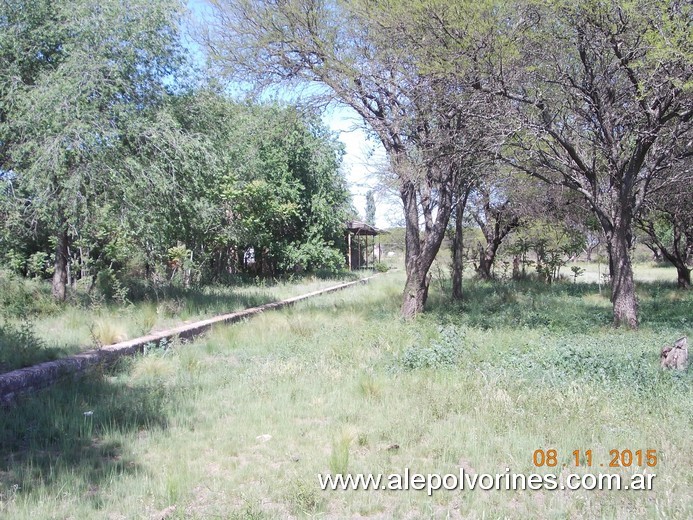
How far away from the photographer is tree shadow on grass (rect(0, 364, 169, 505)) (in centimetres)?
412

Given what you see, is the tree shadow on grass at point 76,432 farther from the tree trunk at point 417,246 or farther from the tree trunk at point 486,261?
the tree trunk at point 486,261

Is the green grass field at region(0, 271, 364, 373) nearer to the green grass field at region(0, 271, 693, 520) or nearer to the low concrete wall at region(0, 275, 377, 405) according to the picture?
the low concrete wall at region(0, 275, 377, 405)

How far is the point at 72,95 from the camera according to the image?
10.4 meters

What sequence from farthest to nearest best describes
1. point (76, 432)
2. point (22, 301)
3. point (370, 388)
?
point (22, 301) → point (370, 388) → point (76, 432)

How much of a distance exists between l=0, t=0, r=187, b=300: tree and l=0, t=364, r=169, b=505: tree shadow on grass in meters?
5.03

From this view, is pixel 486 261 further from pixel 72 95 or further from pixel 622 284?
pixel 72 95

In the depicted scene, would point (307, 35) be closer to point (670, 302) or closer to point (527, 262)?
point (670, 302)

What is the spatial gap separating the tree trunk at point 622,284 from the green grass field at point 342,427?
2140mm

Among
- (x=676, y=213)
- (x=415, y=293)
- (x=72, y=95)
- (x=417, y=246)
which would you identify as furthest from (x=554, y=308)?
(x=72, y=95)

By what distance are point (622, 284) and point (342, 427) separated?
8562 mm

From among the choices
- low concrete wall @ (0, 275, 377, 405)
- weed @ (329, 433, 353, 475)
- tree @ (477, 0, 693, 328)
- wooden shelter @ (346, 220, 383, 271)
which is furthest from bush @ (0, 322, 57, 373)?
wooden shelter @ (346, 220, 383, 271)

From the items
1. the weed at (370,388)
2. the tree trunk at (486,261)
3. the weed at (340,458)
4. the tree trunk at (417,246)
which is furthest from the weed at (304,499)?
the tree trunk at (486,261)

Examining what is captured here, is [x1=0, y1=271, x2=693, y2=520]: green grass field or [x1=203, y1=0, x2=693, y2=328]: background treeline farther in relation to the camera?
[x1=203, y1=0, x2=693, y2=328]: background treeline

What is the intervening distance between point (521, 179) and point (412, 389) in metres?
12.2
